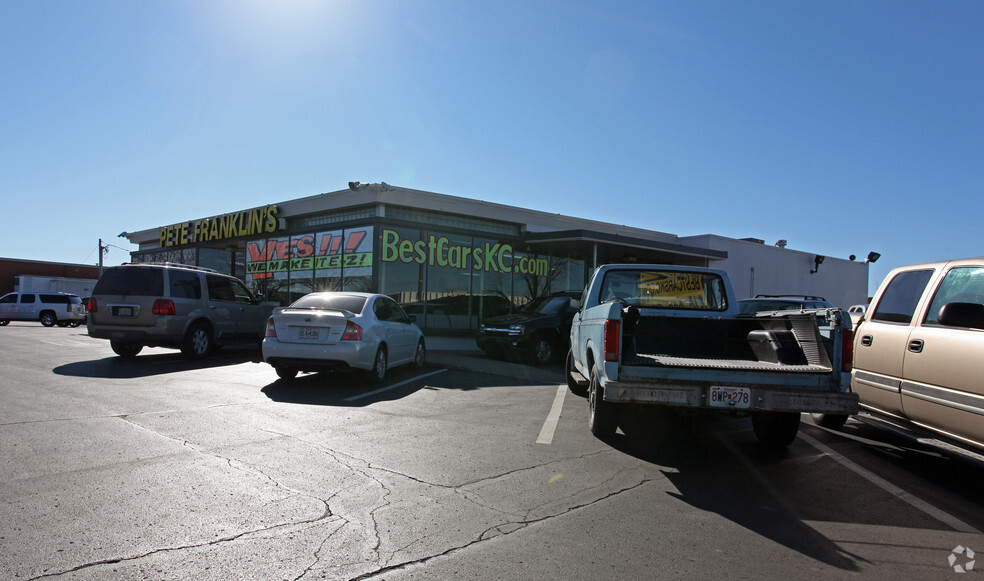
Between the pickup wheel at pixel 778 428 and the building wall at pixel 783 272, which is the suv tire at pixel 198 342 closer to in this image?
the pickup wheel at pixel 778 428

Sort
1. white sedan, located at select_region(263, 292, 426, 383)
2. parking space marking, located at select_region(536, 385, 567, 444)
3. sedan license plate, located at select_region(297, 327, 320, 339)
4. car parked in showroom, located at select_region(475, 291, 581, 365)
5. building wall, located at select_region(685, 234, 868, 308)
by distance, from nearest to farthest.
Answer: parking space marking, located at select_region(536, 385, 567, 444) < white sedan, located at select_region(263, 292, 426, 383) < sedan license plate, located at select_region(297, 327, 320, 339) < car parked in showroom, located at select_region(475, 291, 581, 365) < building wall, located at select_region(685, 234, 868, 308)

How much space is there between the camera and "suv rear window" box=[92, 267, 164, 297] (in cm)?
1148

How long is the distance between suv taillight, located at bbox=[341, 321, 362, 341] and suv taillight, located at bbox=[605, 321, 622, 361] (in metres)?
5.04

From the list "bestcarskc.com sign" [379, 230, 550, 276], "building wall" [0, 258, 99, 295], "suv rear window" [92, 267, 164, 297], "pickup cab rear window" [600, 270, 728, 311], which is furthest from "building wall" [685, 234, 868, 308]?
"building wall" [0, 258, 99, 295]

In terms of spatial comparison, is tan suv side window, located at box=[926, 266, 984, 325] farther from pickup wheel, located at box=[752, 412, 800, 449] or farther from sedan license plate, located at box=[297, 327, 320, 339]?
sedan license plate, located at box=[297, 327, 320, 339]

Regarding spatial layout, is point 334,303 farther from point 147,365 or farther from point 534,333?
point 534,333

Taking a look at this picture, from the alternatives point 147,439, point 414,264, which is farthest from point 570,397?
point 414,264

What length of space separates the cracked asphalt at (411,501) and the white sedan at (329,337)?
1.70 meters

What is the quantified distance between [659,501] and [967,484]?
2.95m

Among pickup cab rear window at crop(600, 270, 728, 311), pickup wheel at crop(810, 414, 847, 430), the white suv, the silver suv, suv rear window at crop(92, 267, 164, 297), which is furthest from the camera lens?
the white suv

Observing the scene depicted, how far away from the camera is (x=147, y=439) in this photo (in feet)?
17.9

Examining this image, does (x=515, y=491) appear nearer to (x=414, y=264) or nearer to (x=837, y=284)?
(x=414, y=264)

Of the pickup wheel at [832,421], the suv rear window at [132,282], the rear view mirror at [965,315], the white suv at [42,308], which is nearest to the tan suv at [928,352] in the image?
the rear view mirror at [965,315]

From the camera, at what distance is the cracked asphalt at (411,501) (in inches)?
125
